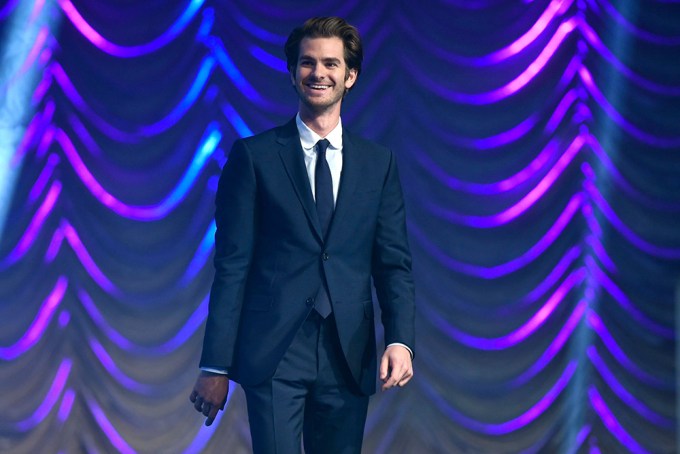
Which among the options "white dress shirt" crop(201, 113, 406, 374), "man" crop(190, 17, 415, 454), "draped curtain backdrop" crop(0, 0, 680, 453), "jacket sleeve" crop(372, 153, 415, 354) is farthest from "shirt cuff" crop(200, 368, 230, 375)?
"draped curtain backdrop" crop(0, 0, 680, 453)

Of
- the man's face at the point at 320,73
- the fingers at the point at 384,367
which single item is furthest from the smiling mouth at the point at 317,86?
the fingers at the point at 384,367

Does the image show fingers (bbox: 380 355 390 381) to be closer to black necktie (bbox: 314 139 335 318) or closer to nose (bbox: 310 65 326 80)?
black necktie (bbox: 314 139 335 318)

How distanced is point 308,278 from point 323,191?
215 mm

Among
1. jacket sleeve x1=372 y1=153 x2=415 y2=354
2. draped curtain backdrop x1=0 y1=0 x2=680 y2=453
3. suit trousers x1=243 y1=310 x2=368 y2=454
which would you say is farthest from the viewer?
draped curtain backdrop x1=0 y1=0 x2=680 y2=453

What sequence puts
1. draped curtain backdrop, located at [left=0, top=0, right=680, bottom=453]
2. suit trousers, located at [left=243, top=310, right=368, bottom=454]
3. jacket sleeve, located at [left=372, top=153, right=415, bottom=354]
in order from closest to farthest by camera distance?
suit trousers, located at [left=243, top=310, right=368, bottom=454], jacket sleeve, located at [left=372, top=153, right=415, bottom=354], draped curtain backdrop, located at [left=0, top=0, right=680, bottom=453]

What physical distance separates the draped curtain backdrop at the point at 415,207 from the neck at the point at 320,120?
2.00m

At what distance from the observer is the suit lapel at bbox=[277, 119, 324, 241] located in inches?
80.4

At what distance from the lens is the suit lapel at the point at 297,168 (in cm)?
204

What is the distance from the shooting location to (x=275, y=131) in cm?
214

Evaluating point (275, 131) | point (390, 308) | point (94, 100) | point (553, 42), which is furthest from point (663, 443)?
point (94, 100)

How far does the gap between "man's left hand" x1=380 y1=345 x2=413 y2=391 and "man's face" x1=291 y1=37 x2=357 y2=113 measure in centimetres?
60

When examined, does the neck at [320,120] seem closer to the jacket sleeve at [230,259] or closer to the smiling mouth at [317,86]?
the smiling mouth at [317,86]

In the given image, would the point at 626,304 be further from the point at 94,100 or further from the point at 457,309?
the point at 94,100

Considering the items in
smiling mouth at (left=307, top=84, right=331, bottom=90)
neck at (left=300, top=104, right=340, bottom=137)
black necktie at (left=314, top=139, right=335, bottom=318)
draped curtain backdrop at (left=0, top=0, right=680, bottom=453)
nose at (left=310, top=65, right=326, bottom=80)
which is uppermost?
nose at (left=310, top=65, right=326, bottom=80)
